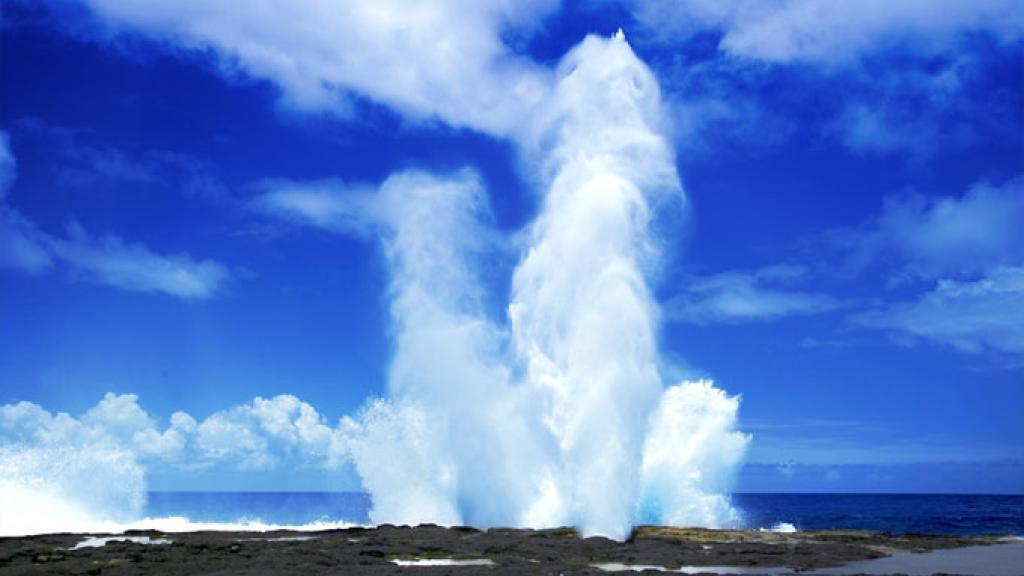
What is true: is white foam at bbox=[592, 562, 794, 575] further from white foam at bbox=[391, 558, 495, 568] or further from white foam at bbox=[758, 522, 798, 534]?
white foam at bbox=[758, 522, 798, 534]

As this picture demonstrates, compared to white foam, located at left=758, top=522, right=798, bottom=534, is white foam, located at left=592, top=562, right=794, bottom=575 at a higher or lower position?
lower

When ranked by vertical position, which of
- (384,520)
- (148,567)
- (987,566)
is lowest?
(987,566)

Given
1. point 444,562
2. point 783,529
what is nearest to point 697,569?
point 444,562

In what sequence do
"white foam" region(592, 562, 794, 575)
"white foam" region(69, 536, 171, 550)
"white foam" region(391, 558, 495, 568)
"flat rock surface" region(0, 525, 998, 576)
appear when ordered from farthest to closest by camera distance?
"white foam" region(69, 536, 171, 550) < "white foam" region(391, 558, 495, 568) < "white foam" region(592, 562, 794, 575) < "flat rock surface" region(0, 525, 998, 576)

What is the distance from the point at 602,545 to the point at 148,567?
19.5m

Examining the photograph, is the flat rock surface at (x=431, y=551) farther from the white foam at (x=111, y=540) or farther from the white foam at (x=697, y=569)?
the white foam at (x=697, y=569)

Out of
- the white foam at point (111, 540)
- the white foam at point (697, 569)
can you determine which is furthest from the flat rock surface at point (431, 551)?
the white foam at point (697, 569)

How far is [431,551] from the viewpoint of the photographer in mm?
37719

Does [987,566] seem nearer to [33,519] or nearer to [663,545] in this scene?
[663,545]

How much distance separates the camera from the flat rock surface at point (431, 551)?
30.5 meters

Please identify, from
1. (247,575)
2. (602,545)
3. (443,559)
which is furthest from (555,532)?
(247,575)

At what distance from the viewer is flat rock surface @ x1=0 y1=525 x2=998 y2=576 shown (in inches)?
1202

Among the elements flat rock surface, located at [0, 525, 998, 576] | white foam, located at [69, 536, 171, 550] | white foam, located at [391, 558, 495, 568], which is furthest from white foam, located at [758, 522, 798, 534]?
white foam, located at [69, 536, 171, 550]

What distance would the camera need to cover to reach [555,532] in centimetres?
4619
